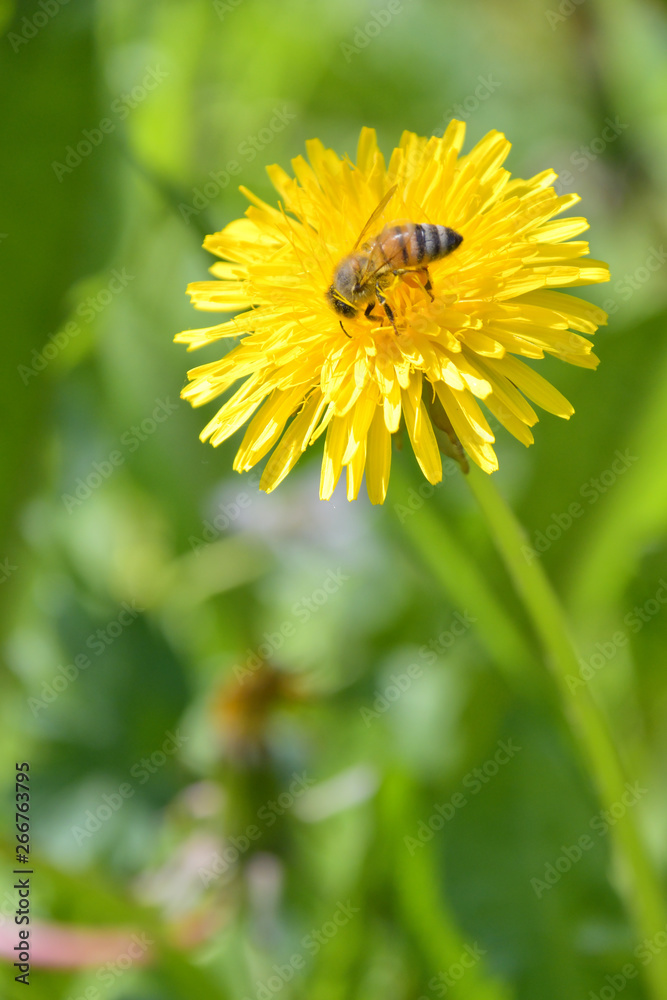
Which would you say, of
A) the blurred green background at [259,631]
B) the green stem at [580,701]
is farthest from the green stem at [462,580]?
the green stem at [580,701]

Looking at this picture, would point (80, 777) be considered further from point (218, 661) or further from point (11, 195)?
point (11, 195)

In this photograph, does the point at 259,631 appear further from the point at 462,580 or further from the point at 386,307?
the point at 386,307

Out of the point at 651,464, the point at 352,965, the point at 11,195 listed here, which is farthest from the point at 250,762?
the point at 11,195

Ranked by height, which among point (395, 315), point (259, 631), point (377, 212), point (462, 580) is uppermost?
point (377, 212)

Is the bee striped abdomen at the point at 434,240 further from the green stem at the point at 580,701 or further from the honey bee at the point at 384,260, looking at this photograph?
the green stem at the point at 580,701

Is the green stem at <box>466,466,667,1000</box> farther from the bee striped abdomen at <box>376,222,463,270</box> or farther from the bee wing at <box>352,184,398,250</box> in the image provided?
the bee wing at <box>352,184,398,250</box>

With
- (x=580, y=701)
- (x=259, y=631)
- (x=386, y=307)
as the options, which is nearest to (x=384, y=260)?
(x=386, y=307)

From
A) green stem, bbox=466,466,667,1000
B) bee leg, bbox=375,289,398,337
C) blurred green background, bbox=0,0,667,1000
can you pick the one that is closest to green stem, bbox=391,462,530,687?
blurred green background, bbox=0,0,667,1000
